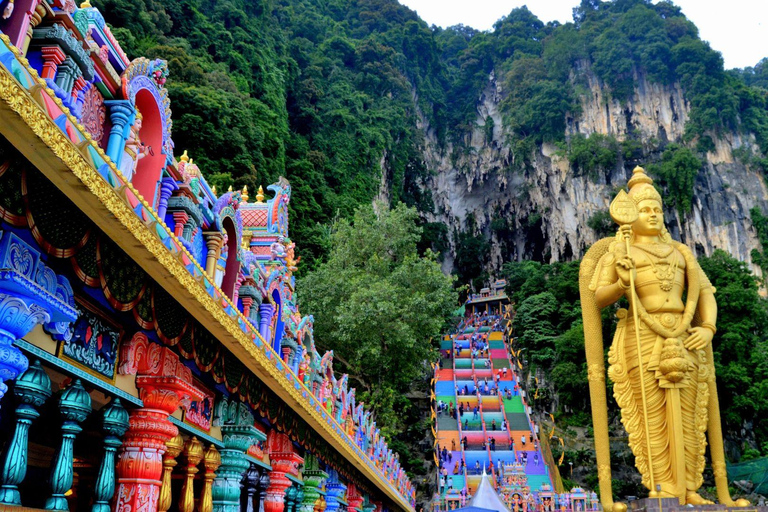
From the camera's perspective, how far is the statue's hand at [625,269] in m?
8.10

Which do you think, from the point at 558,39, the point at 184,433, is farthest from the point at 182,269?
the point at 558,39

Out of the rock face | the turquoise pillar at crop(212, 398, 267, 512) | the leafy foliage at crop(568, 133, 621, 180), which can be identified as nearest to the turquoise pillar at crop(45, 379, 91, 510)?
the turquoise pillar at crop(212, 398, 267, 512)

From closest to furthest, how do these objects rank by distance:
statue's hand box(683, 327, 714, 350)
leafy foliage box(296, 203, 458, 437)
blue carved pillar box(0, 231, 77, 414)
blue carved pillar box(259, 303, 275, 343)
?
blue carved pillar box(0, 231, 77, 414) < blue carved pillar box(259, 303, 275, 343) < statue's hand box(683, 327, 714, 350) < leafy foliage box(296, 203, 458, 437)

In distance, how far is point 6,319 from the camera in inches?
93.2

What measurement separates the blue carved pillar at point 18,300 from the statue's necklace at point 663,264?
25.4ft

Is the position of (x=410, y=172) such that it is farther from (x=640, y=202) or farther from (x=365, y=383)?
(x=640, y=202)

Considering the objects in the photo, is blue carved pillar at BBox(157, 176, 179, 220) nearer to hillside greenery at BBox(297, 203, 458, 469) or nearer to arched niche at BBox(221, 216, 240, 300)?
Answer: arched niche at BBox(221, 216, 240, 300)

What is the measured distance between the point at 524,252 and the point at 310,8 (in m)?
24.6

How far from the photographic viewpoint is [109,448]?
3398 mm

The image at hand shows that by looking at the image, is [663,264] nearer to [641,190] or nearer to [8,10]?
[641,190]

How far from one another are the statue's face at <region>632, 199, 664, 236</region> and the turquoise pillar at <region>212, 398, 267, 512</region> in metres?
6.31

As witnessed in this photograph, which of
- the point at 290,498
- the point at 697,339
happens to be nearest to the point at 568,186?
the point at 697,339

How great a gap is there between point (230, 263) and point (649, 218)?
6.12m

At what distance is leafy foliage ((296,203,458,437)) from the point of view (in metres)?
19.2
